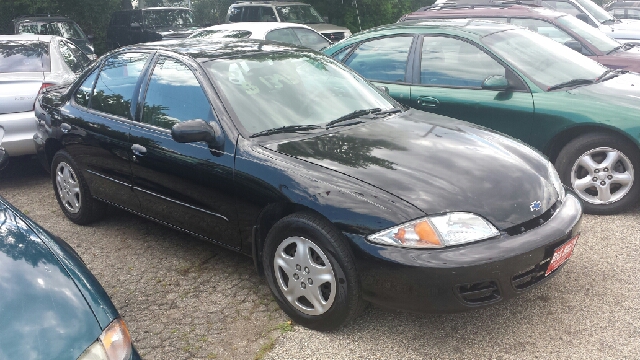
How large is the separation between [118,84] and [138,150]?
74 centimetres

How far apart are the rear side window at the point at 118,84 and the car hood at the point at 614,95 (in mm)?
3508

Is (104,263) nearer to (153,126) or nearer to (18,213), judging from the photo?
(153,126)

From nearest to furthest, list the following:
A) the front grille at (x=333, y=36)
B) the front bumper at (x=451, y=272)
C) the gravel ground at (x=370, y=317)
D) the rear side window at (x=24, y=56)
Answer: the front bumper at (x=451, y=272)
the gravel ground at (x=370, y=317)
the rear side window at (x=24, y=56)
the front grille at (x=333, y=36)

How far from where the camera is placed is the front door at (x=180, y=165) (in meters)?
3.76

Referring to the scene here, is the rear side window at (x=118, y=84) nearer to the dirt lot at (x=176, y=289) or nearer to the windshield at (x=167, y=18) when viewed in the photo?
the dirt lot at (x=176, y=289)

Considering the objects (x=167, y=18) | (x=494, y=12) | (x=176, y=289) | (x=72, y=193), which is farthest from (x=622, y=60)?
(x=167, y=18)

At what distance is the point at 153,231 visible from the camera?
5070mm

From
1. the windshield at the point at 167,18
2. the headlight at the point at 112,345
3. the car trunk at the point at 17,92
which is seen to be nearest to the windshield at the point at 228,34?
the car trunk at the point at 17,92

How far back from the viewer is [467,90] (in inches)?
217

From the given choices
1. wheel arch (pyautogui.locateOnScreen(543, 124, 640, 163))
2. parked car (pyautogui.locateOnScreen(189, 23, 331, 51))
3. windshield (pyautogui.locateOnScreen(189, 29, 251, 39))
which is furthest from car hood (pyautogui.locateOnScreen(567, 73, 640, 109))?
windshield (pyautogui.locateOnScreen(189, 29, 251, 39))

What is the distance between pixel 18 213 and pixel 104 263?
1683 mm

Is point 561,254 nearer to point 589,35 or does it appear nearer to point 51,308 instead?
point 51,308

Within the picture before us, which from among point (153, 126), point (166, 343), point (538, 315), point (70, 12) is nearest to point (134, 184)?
point (153, 126)

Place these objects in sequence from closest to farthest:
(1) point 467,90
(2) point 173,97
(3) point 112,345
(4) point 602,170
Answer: (3) point 112,345, (2) point 173,97, (4) point 602,170, (1) point 467,90
